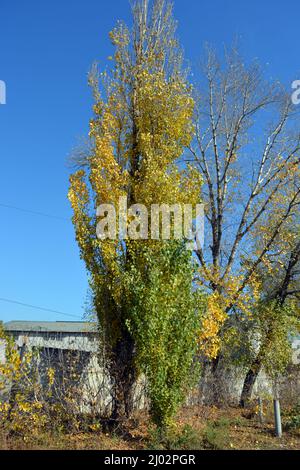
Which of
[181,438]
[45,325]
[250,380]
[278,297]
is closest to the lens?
[181,438]

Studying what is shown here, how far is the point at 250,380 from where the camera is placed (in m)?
16.8

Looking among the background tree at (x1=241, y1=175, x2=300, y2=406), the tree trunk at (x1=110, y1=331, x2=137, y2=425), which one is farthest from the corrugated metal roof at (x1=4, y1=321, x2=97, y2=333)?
the tree trunk at (x1=110, y1=331, x2=137, y2=425)

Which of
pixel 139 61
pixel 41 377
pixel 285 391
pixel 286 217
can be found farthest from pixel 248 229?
pixel 41 377

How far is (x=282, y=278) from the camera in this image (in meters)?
19.0

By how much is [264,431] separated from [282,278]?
331 inches

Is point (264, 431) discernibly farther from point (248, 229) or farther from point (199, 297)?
point (248, 229)

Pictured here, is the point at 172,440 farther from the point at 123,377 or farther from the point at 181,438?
the point at 123,377

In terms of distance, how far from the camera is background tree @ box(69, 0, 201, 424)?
9.42 meters

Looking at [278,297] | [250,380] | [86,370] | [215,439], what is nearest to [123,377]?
[86,370]

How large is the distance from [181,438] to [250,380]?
8334 millimetres

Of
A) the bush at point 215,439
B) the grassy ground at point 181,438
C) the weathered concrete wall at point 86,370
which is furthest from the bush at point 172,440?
the weathered concrete wall at point 86,370

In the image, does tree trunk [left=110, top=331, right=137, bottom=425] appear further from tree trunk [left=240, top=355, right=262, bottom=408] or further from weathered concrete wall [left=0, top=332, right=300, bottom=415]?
tree trunk [left=240, top=355, right=262, bottom=408]

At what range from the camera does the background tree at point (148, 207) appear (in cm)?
942

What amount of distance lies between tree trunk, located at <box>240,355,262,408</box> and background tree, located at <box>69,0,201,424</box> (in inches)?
253
